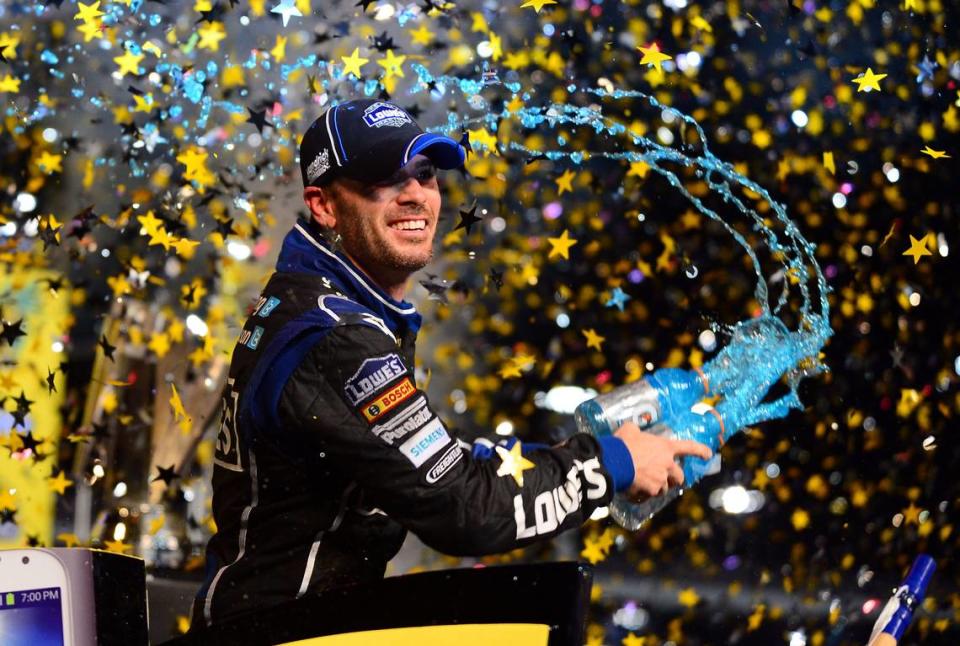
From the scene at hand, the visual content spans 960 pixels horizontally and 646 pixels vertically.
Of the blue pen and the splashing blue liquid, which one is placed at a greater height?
the blue pen

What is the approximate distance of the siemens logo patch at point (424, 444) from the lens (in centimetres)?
167

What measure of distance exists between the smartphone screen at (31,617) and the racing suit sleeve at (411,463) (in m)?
0.51

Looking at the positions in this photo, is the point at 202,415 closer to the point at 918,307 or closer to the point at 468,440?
the point at 468,440

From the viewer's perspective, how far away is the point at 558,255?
453 centimetres

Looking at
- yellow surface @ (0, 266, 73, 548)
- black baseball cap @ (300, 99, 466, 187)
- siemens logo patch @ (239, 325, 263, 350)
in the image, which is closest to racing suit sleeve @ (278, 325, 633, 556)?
siemens logo patch @ (239, 325, 263, 350)

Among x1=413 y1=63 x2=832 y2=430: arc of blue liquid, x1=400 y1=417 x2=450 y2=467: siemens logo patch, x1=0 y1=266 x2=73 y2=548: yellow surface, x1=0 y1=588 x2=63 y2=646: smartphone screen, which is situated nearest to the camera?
x1=0 y1=588 x2=63 y2=646: smartphone screen

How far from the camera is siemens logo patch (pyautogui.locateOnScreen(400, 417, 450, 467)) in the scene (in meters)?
1.67

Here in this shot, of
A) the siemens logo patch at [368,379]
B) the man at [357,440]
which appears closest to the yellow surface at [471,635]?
the man at [357,440]

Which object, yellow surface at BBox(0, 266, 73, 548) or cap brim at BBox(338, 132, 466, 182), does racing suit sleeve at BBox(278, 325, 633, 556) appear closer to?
cap brim at BBox(338, 132, 466, 182)

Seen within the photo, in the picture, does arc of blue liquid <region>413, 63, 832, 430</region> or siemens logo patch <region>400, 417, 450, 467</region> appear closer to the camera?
siemens logo patch <region>400, 417, 450, 467</region>

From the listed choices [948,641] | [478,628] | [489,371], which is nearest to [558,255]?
[489,371]

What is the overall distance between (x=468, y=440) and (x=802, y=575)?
2811 mm

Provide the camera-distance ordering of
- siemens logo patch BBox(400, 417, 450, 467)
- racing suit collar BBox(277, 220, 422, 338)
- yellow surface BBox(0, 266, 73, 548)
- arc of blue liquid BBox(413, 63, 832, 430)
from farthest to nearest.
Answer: yellow surface BBox(0, 266, 73, 548) → arc of blue liquid BBox(413, 63, 832, 430) → racing suit collar BBox(277, 220, 422, 338) → siemens logo patch BBox(400, 417, 450, 467)

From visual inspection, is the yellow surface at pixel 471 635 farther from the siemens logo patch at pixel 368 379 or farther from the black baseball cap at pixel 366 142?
the black baseball cap at pixel 366 142
